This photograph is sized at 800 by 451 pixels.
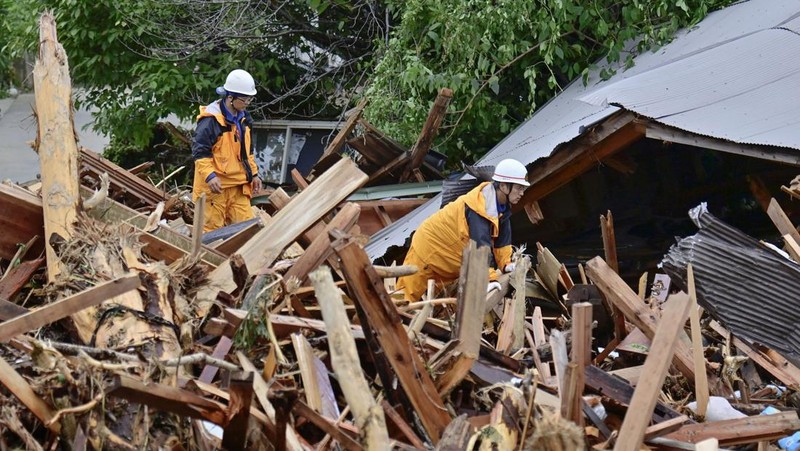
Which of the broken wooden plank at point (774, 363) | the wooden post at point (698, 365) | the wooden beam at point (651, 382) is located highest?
the wooden beam at point (651, 382)

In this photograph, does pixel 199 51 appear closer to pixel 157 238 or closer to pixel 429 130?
pixel 429 130

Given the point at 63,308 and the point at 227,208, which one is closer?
the point at 63,308

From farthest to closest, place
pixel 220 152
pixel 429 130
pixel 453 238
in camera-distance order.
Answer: pixel 429 130 → pixel 220 152 → pixel 453 238

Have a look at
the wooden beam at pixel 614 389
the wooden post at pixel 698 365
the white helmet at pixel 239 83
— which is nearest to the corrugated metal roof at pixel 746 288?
the wooden post at pixel 698 365

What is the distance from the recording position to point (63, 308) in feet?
12.2

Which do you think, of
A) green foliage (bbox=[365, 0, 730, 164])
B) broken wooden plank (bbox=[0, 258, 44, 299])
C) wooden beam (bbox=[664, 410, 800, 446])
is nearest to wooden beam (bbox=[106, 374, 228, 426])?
wooden beam (bbox=[664, 410, 800, 446])

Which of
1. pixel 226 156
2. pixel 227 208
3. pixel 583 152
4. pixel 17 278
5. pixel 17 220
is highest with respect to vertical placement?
pixel 17 220

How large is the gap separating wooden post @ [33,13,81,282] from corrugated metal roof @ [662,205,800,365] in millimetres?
3189

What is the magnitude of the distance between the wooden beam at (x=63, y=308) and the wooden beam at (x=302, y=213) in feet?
5.71

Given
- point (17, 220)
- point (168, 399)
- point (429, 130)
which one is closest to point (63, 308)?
point (168, 399)

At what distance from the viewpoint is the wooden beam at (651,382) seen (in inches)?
134

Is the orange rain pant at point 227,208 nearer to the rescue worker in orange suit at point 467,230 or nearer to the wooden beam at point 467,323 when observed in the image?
the rescue worker in orange suit at point 467,230

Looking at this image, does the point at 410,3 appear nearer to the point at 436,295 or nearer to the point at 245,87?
the point at 245,87

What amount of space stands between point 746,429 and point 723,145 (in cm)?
338
